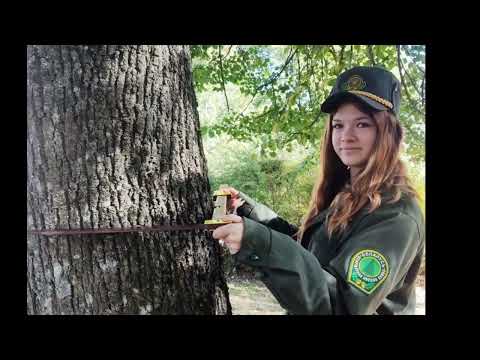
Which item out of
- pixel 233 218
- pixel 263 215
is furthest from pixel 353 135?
pixel 233 218

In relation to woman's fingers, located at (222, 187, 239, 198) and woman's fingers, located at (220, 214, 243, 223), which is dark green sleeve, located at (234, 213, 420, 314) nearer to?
woman's fingers, located at (220, 214, 243, 223)

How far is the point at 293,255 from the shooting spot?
182 centimetres

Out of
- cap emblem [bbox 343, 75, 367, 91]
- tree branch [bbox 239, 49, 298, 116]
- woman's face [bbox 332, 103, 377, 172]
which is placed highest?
tree branch [bbox 239, 49, 298, 116]

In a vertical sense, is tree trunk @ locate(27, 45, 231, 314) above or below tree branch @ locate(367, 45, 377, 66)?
below

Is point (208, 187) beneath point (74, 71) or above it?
beneath

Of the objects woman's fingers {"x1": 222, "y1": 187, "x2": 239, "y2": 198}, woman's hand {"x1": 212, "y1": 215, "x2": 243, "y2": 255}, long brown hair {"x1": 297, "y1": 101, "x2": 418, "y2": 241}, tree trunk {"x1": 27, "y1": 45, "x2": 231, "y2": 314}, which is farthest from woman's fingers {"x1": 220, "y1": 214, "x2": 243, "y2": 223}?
long brown hair {"x1": 297, "y1": 101, "x2": 418, "y2": 241}

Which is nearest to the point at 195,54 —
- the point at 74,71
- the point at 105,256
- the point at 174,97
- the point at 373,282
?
the point at 174,97

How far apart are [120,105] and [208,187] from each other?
494mm

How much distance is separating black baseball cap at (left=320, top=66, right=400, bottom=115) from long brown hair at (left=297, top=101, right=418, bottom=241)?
37 millimetres

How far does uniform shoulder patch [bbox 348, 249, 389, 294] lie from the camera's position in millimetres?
1908

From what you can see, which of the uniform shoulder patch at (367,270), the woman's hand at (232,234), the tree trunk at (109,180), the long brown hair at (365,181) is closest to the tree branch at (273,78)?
the long brown hair at (365,181)

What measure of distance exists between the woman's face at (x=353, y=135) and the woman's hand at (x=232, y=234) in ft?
2.11

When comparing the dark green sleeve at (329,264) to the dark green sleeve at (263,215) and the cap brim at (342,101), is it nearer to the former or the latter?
the dark green sleeve at (263,215)

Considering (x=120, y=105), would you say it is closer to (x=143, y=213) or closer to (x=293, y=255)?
(x=143, y=213)
